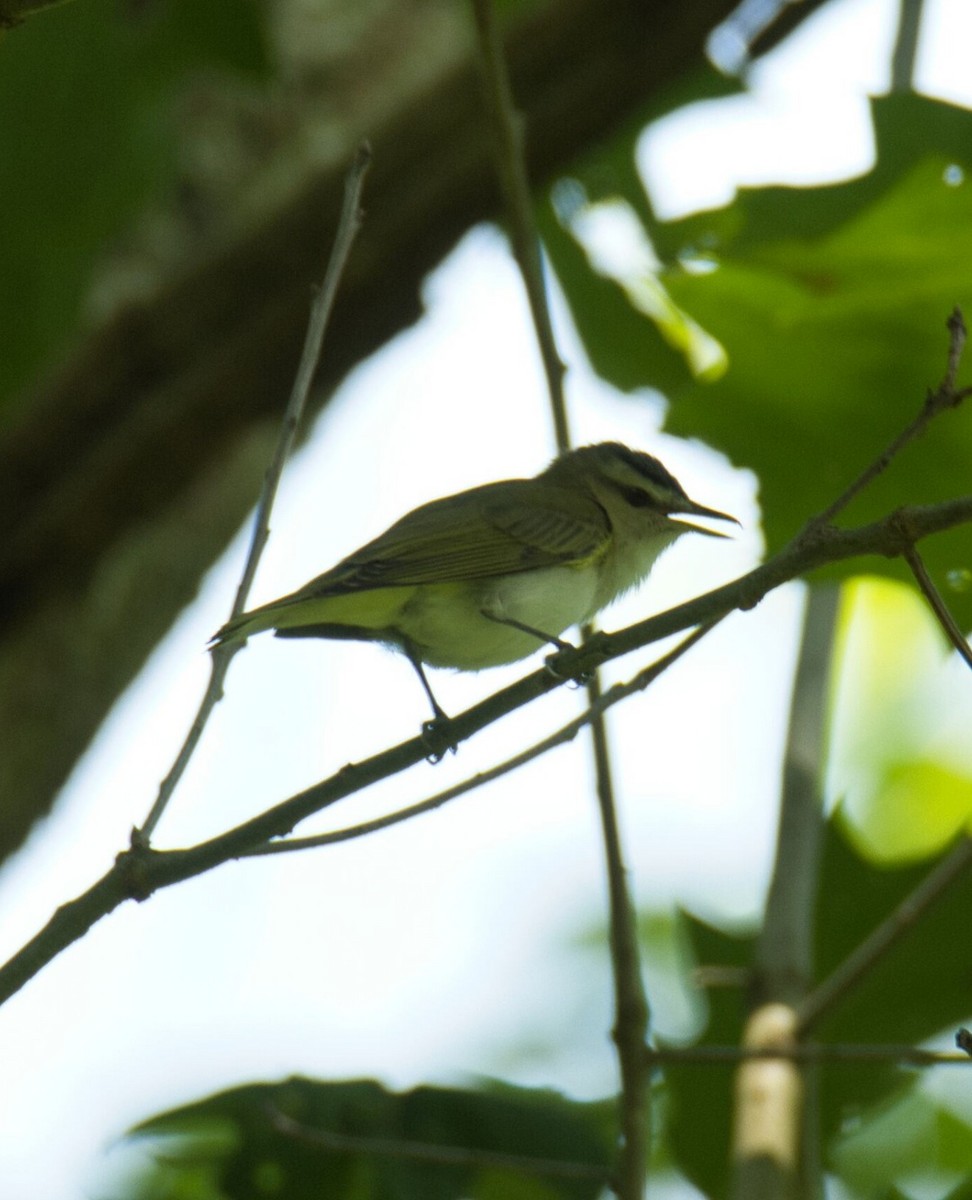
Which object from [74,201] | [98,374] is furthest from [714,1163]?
[98,374]

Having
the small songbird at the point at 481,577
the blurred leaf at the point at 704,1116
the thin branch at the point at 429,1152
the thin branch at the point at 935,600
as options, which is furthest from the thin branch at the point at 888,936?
the thin branch at the point at 935,600

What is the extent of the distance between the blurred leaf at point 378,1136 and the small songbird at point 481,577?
112cm

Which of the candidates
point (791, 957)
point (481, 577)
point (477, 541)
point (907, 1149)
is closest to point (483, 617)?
point (481, 577)

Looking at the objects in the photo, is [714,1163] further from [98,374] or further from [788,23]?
[788,23]

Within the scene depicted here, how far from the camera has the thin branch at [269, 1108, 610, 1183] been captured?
3.66 metres

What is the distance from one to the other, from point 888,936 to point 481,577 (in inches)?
61.8

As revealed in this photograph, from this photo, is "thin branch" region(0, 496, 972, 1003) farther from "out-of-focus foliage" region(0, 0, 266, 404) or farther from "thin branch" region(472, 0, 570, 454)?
"out-of-focus foliage" region(0, 0, 266, 404)

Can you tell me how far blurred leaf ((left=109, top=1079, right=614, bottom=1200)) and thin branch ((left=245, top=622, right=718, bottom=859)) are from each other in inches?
59.5

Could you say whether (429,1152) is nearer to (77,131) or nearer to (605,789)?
(605,789)

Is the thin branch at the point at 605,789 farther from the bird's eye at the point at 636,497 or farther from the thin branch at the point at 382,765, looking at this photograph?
the bird's eye at the point at 636,497

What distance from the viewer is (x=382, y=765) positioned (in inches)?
113

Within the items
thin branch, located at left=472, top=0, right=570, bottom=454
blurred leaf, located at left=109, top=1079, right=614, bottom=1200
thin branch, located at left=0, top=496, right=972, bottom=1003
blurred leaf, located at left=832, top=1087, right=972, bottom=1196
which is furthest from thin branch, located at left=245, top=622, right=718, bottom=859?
blurred leaf, located at left=832, top=1087, right=972, bottom=1196

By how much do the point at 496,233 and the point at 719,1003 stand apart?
3234mm

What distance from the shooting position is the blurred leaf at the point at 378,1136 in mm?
4203
